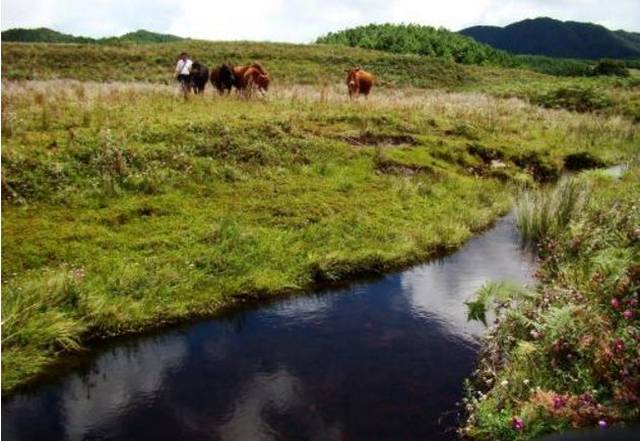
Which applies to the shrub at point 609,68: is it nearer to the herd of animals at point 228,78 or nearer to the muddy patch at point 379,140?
the herd of animals at point 228,78

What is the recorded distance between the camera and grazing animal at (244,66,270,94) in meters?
27.1

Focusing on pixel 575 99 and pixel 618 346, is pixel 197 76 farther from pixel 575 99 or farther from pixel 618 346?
pixel 575 99

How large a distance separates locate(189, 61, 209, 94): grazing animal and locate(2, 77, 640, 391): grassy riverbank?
2231 millimetres

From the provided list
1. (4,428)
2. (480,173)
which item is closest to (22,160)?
(4,428)

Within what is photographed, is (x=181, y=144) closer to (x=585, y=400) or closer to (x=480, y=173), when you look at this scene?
(x=480, y=173)

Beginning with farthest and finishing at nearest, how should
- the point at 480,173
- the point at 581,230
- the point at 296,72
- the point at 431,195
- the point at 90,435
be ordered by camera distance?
the point at 296,72
the point at 480,173
the point at 431,195
the point at 581,230
the point at 90,435

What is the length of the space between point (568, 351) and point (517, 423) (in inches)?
57.8

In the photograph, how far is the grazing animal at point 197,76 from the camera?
26.0 m

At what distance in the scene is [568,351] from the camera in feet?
25.0

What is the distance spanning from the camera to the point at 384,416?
25.6 ft

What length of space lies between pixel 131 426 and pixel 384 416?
2958mm

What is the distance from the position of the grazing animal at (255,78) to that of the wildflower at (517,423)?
22082 mm

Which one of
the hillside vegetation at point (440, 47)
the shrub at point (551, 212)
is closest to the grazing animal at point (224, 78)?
the shrub at point (551, 212)

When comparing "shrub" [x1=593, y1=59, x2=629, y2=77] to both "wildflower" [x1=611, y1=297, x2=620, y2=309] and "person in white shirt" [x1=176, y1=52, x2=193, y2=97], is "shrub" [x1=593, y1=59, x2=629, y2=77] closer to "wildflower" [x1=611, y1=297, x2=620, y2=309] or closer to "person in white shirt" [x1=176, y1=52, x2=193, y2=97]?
"person in white shirt" [x1=176, y1=52, x2=193, y2=97]
